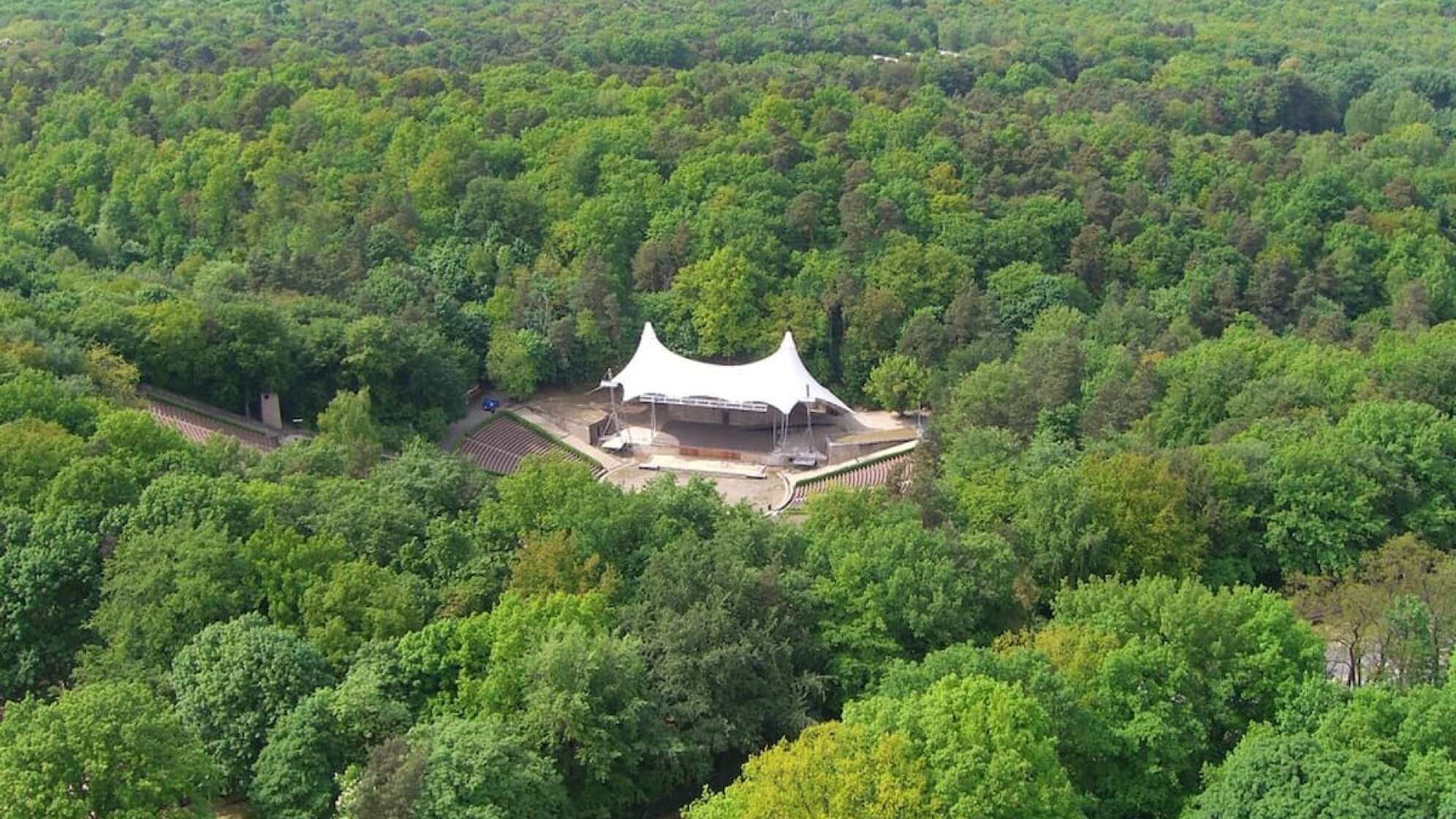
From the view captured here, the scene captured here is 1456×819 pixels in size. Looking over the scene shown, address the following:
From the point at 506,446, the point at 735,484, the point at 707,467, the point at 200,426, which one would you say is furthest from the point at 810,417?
the point at 200,426

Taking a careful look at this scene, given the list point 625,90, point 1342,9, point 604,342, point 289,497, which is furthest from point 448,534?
point 1342,9

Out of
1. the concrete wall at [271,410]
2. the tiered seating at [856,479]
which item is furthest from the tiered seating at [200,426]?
the tiered seating at [856,479]

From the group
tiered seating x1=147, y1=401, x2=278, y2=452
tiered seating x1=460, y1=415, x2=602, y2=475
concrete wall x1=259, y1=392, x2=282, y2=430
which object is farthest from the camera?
tiered seating x1=460, y1=415, x2=602, y2=475

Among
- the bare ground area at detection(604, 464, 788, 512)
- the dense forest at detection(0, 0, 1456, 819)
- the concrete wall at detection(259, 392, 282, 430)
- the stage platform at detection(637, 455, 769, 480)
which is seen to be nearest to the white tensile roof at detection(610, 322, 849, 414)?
the stage platform at detection(637, 455, 769, 480)

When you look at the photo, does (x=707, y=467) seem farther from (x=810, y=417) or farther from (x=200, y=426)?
(x=200, y=426)

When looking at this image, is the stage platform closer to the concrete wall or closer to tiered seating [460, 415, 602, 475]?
tiered seating [460, 415, 602, 475]

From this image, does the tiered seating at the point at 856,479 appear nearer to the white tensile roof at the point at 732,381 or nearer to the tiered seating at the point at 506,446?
the white tensile roof at the point at 732,381

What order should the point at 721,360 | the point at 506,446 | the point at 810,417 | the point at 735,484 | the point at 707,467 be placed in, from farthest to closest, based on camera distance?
the point at 721,360 < the point at 810,417 < the point at 506,446 < the point at 707,467 < the point at 735,484

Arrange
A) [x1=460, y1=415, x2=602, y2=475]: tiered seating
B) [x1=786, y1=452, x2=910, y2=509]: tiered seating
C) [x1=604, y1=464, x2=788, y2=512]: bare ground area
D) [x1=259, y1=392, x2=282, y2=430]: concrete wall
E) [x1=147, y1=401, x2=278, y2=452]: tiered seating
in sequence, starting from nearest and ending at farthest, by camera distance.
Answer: [x1=147, y1=401, x2=278, y2=452]: tiered seating, [x1=786, y1=452, x2=910, y2=509]: tiered seating, [x1=604, y1=464, x2=788, y2=512]: bare ground area, [x1=259, y1=392, x2=282, y2=430]: concrete wall, [x1=460, y1=415, x2=602, y2=475]: tiered seating

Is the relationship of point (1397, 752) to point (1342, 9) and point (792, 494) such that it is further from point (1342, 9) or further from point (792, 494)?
point (1342, 9)
